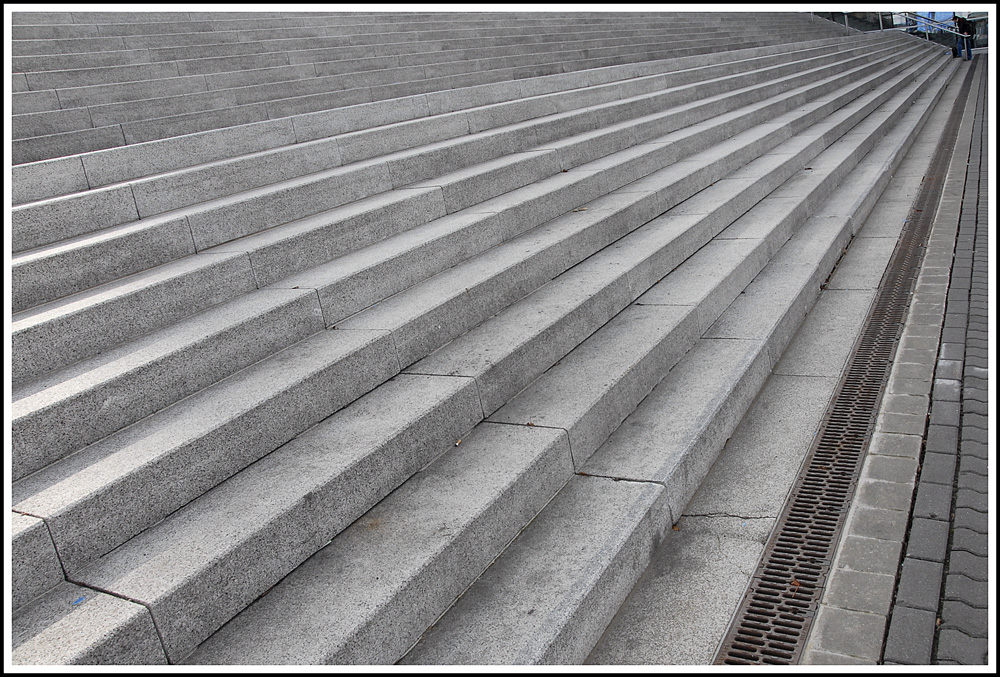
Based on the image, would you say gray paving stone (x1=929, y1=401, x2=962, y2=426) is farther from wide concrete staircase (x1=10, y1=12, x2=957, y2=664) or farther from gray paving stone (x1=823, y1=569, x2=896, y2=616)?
gray paving stone (x1=823, y1=569, x2=896, y2=616)

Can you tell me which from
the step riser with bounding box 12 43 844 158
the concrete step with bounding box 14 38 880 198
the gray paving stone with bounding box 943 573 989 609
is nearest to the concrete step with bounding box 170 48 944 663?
the gray paving stone with bounding box 943 573 989 609

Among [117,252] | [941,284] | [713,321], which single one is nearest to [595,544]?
[713,321]

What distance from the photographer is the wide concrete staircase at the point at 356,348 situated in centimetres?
248

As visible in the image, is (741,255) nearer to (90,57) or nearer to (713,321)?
(713,321)

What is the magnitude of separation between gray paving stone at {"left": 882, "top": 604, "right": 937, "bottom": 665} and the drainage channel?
10.1 inches

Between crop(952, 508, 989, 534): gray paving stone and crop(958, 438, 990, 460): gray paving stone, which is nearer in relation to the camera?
crop(952, 508, 989, 534): gray paving stone

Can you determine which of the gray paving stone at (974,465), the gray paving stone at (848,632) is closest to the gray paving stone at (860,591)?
the gray paving stone at (848,632)

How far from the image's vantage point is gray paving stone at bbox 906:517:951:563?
297 centimetres

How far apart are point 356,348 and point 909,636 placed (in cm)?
242

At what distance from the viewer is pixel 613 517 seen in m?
3.04

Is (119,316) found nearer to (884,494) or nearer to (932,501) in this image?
(884,494)

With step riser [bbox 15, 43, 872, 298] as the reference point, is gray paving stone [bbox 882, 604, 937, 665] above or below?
below

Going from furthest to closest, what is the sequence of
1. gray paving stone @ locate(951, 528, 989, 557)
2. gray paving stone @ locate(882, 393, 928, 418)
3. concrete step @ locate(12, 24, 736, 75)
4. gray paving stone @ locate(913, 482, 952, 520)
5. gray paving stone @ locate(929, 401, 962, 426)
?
1. concrete step @ locate(12, 24, 736, 75)
2. gray paving stone @ locate(882, 393, 928, 418)
3. gray paving stone @ locate(929, 401, 962, 426)
4. gray paving stone @ locate(913, 482, 952, 520)
5. gray paving stone @ locate(951, 528, 989, 557)

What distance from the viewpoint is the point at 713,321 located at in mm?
4945
